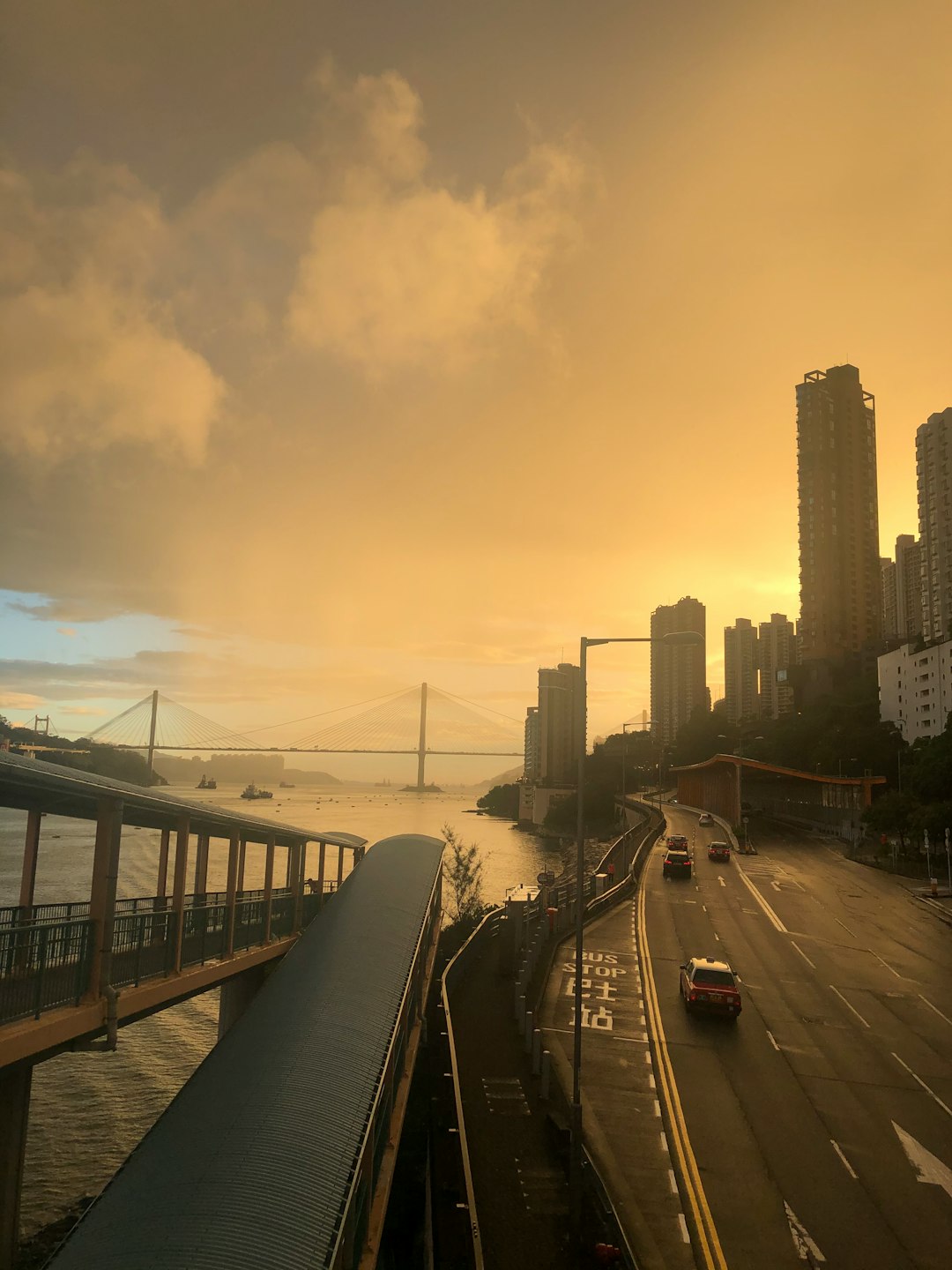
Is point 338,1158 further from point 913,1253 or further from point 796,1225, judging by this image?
point 913,1253

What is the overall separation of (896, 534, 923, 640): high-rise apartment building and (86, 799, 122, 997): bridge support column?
17738 cm

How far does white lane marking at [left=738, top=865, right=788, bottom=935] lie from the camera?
35469 millimetres

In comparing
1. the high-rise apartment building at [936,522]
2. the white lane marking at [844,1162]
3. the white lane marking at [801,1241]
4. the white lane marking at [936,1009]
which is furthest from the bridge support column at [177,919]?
the high-rise apartment building at [936,522]

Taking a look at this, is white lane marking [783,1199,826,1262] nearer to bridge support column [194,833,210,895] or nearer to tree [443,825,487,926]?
bridge support column [194,833,210,895]

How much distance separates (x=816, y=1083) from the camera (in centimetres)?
1870

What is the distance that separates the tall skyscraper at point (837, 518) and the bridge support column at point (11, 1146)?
149m

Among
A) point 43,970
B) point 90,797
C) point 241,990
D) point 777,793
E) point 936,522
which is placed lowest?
point 241,990

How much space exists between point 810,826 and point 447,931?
5881 cm

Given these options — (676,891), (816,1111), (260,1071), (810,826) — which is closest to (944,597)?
(810,826)

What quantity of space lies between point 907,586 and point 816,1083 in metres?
185

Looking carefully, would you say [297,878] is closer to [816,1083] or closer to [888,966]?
[816,1083]

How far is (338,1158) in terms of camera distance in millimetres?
10023

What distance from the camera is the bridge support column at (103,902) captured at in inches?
527

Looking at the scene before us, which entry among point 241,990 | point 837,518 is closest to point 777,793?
point 837,518
